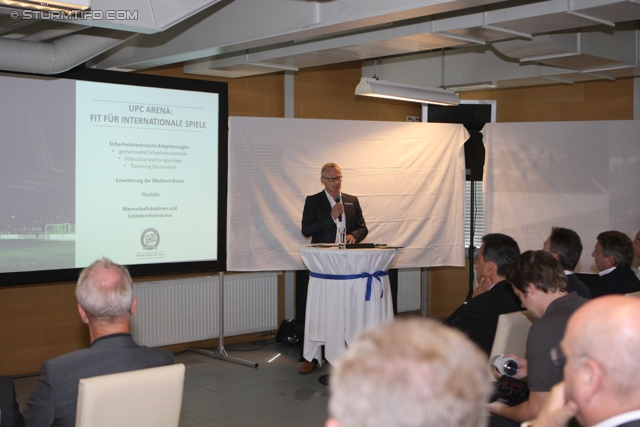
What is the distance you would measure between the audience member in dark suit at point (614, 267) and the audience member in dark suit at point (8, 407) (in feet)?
11.3

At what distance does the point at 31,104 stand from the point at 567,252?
12.6 ft

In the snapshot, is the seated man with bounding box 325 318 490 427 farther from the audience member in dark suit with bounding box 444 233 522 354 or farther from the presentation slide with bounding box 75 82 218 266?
the presentation slide with bounding box 75 82 218 266

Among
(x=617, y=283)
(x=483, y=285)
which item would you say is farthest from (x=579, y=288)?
(x=617, y=283)

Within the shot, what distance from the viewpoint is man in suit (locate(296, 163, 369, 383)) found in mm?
5770

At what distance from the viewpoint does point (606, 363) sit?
1.27m

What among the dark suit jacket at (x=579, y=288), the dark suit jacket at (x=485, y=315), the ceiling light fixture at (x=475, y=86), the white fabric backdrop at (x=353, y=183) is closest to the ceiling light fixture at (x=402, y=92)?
the ceiling light fixture at (x=475, y=86)

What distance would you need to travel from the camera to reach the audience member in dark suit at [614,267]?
14.1ft

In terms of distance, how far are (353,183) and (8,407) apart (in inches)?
184

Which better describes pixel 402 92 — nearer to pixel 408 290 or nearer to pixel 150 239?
pixel 150 239

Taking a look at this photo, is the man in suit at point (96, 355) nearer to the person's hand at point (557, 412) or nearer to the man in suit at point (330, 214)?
the person's hand at point (557, 412)

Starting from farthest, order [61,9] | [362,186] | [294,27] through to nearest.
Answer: [362,186] < [294,27] < [61,9]

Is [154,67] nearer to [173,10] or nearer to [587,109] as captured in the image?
[173,10]

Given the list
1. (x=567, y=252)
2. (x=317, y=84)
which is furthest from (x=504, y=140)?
(x=567, y=252)

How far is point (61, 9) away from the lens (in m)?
3.25
